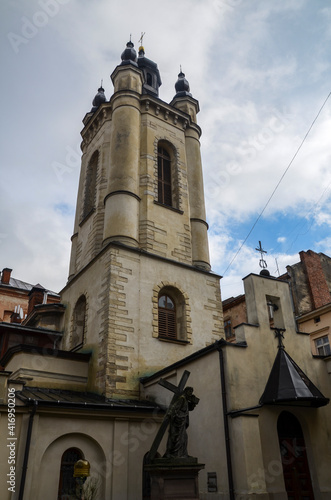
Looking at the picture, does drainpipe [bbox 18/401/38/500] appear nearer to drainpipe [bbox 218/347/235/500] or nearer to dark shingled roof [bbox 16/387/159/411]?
dark shingled roof [bbox 16/387/159/411]

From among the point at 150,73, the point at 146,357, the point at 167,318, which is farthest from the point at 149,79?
the point at 146,357

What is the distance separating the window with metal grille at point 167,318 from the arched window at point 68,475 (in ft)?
19.0

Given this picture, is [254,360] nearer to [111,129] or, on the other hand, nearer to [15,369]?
[15,369]

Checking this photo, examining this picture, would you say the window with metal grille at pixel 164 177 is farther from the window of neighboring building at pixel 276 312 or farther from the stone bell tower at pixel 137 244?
the window of neighboring building at pixel 276 312

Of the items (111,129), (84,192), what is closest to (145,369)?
(84,192)

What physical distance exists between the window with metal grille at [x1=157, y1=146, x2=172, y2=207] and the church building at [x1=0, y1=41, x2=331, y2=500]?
0.24 feet

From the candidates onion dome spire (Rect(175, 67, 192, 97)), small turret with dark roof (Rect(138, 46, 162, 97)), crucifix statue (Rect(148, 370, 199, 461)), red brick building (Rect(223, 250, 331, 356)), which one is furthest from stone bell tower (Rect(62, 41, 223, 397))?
red brick building (Rect(223, 250, 331, 356))

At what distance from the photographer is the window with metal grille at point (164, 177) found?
21.2 meters

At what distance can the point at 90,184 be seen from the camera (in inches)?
912

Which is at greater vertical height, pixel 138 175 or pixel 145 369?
pixel 138 175

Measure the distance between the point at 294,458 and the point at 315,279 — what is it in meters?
20.5

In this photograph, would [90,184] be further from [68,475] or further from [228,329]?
[228,329]

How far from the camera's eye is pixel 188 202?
2170 centimetres

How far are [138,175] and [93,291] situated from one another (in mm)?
6383
